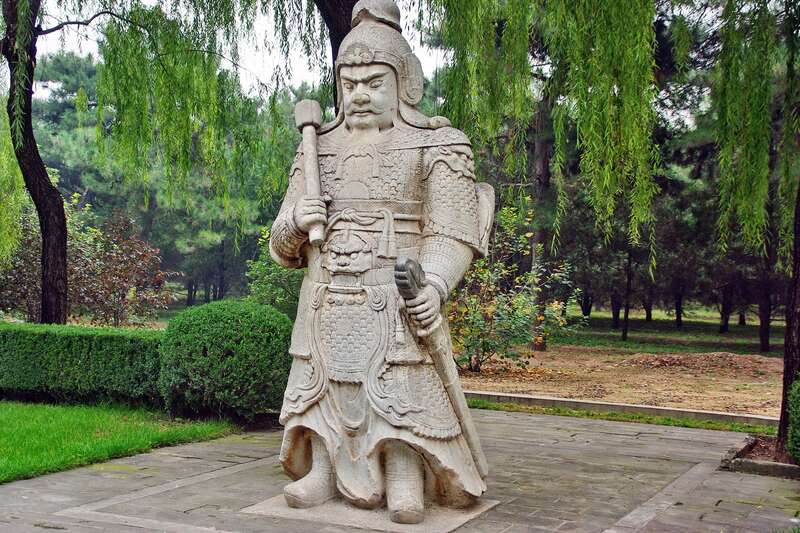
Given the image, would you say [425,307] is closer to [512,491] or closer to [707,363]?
[512,491]

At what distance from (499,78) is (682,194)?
521 inches

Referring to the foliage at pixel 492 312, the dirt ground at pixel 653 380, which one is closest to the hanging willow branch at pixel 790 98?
the dirt ground at pixel 653 380

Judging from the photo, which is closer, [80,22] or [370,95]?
[370,95]

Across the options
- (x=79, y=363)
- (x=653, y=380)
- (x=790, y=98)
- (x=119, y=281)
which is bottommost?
(x=653, y=380)

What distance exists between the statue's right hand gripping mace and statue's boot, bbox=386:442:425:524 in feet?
4.05

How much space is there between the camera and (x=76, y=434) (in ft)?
24.2

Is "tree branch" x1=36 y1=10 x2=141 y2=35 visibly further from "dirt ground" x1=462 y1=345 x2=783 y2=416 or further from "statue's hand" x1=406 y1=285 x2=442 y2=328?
"dirt ground" x1=462 y1=345 x2=783 y2=416

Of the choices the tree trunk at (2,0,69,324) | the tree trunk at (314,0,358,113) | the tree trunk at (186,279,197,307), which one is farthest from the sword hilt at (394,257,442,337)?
the tree trunk at (186,279,197,307)

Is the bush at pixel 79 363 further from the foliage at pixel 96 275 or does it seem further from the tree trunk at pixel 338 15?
the foliage at pixel 96 275

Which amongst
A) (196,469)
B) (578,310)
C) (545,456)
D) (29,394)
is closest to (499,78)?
(545,456)

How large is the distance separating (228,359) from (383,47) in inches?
149

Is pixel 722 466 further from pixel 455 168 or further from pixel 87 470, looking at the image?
pixel 87 470

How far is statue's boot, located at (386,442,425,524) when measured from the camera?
184 inches

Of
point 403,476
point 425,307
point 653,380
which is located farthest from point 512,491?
point 653,380
